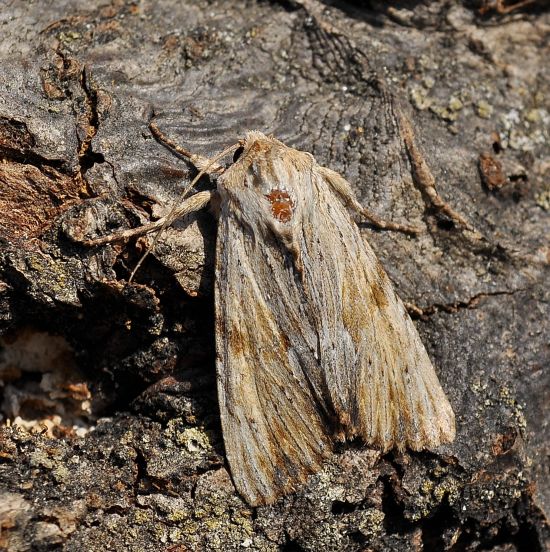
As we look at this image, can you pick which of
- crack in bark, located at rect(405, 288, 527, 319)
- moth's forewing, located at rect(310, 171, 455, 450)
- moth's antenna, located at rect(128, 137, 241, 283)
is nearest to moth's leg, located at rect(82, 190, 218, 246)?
moth's antenna, located at rect(128, 137, 241, 283)

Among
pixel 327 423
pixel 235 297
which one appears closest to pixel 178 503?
pixel 327 423

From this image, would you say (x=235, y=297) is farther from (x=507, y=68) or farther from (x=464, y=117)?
(x=507, y=68)

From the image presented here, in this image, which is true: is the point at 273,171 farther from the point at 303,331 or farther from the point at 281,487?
the point at 281,487

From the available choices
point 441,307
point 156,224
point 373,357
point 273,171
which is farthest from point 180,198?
point 441,307

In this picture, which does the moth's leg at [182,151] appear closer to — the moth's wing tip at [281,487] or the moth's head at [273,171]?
the moth's head at [273,171]

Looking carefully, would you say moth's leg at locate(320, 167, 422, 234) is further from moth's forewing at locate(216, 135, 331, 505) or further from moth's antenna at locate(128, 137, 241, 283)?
moth's antenna at locate(128, 137, 241, 283)

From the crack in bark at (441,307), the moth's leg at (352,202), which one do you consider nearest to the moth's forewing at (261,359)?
the moth's leg at (352,202)

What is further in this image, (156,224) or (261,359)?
(261,359)
